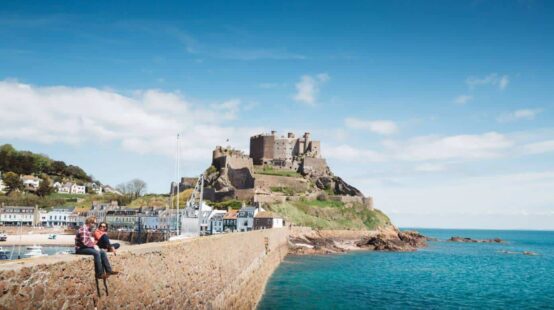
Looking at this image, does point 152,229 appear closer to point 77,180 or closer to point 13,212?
point 13,212

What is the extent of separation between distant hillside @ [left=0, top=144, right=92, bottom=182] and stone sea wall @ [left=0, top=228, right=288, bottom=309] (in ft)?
480

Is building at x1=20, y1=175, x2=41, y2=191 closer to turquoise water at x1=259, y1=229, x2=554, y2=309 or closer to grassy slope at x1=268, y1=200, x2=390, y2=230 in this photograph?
grassy slope at x1=268, y1=200, x2=390, y2=230

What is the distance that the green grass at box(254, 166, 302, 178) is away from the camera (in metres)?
108

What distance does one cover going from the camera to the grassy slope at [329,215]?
87875mm

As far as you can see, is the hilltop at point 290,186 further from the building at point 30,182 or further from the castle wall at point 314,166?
the building at point 30,182

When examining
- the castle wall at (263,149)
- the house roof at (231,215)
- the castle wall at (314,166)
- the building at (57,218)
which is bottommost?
the building at (57,218)

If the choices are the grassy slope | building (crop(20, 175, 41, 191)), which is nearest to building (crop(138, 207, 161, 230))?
the grassy slope

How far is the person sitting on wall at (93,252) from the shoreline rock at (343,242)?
57992mm

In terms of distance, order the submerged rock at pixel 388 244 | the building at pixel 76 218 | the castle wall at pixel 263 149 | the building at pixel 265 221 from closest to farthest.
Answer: the building at pixel 265 221, the submerged rock at pixel 388 244, the building at pixel 76 218, the castle wall at pixel 263 149

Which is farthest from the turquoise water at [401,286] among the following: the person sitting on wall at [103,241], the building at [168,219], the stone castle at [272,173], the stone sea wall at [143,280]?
the stone castle at [272,173]

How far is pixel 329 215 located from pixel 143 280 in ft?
283

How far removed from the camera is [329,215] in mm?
95375

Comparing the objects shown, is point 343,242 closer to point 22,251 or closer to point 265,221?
point 265,221

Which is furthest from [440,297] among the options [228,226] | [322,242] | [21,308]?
[228,226]
